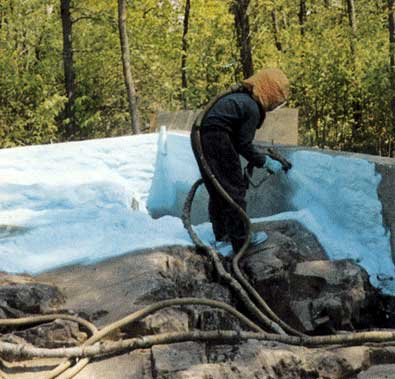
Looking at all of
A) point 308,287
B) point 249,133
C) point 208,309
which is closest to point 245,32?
point 249,133

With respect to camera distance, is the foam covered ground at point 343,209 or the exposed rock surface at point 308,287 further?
the foam covered ground at point 343,209

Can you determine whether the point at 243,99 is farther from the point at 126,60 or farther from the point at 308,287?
the point at 126,60

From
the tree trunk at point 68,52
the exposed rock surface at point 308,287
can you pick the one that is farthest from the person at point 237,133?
the tree trunk at point 68,52

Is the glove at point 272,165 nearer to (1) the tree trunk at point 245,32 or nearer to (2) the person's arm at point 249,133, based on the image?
(2) the person's arm at point 249,133

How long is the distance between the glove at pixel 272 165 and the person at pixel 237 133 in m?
0.01

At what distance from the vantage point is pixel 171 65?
704 inches

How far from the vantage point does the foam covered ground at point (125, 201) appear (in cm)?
542

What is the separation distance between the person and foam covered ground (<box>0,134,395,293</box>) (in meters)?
0.48

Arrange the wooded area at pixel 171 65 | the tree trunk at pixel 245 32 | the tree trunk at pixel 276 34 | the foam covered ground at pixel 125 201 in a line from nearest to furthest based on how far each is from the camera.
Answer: the foam covered ground at pixel 125 201, the wooded area at pixel 171 65, the tree trunk at pixel 245 32, the tree trunk at pixel 276 34

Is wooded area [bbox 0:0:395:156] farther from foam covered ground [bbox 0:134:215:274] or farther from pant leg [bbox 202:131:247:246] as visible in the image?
pant leg [bbox 202:131:247:246]

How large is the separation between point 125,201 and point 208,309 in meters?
3.66

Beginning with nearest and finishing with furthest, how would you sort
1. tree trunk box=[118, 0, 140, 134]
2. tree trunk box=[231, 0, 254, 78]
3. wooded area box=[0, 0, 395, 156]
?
wooded area box=[0, 0, 395, 156] → tree trunk box=[231, 0, 254, 78] → tree trunk box=[118, 0, 140, 134]

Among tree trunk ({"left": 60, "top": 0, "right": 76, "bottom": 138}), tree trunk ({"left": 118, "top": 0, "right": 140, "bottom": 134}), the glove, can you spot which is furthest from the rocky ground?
tree trunk ({"left": 60, "top": 0, "right": 76, "bottom": 138})

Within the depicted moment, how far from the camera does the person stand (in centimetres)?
550
